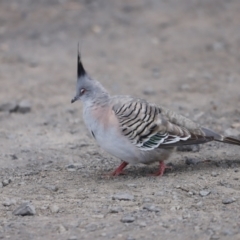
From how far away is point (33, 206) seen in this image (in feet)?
18.5

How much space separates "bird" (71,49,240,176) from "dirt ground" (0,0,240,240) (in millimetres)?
238

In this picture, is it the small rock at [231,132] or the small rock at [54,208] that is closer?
the small rock at [54,208]

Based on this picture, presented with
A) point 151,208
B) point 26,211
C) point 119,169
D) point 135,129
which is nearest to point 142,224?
point 151,208

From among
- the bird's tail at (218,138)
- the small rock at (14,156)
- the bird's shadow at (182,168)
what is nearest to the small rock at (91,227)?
the bird's shadow at (182,168)

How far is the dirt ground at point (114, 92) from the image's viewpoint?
539cm

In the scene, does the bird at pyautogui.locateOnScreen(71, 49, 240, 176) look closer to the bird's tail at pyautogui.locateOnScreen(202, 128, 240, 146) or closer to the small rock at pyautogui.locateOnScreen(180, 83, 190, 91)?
the bird's tail at pyautogui.locateOnScreen(202, 128, 240, 146)

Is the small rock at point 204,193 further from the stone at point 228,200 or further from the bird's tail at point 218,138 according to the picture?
the bird's tail at point 218,138

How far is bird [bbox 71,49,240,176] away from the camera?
628 cm

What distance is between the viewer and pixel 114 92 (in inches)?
392

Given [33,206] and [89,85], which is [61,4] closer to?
[89,85]

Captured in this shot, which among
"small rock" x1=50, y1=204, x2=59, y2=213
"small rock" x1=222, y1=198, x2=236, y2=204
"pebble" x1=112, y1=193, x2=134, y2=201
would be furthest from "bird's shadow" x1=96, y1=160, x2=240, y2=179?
"small rock" x1=50, y1=204, x2=59, y2=213

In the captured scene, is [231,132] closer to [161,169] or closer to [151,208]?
[161,169]

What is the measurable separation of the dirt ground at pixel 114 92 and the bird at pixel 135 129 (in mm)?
238

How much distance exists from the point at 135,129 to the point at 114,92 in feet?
12.0
